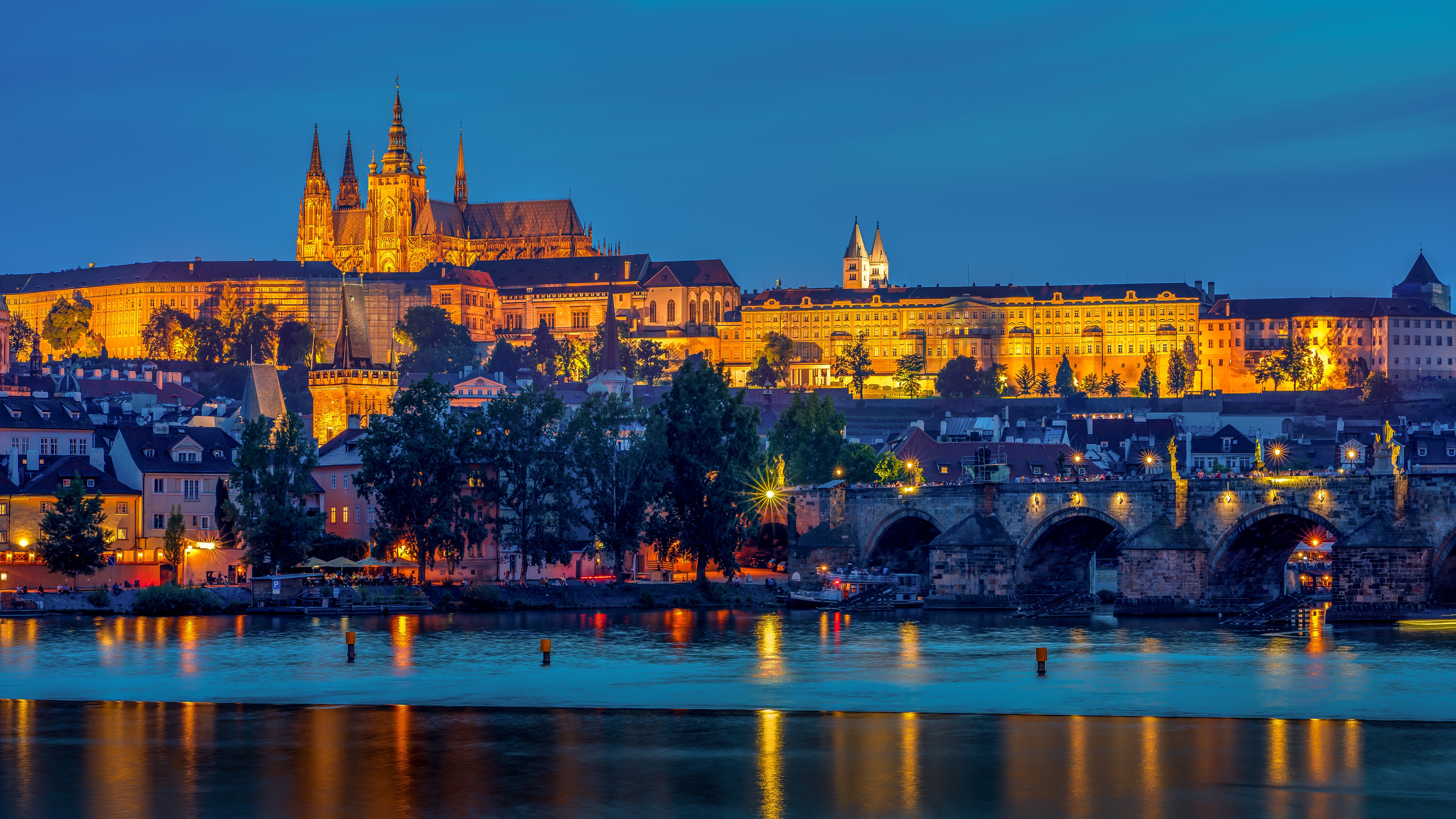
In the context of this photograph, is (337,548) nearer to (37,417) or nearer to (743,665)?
(37,417)

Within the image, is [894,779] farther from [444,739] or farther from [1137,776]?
[444,739]

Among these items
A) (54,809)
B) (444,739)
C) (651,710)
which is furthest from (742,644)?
(54,809)

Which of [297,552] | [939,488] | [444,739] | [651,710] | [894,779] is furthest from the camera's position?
[939,488]

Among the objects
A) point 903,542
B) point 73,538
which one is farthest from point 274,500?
point 903,542

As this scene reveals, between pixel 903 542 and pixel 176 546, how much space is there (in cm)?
3323

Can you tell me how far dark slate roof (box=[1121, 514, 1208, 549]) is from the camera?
7425 centimetres

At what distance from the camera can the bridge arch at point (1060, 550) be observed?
81938 millimetres

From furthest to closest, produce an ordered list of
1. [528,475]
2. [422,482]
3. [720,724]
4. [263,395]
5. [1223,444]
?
[263,395] < [1223,444] < [528,475] < [422,482] < [720,724]

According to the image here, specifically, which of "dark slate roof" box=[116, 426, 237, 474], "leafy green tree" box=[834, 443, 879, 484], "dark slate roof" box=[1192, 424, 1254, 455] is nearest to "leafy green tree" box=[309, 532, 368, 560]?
"dark slate roof" box=[116, 426, 237, 474]

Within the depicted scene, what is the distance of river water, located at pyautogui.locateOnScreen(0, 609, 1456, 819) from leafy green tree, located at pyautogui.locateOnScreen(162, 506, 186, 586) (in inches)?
639

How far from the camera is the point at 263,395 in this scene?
6078 inches

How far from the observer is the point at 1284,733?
137ft

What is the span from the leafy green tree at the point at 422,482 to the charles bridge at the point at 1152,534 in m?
17.8

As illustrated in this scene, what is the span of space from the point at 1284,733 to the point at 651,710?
561 inches
